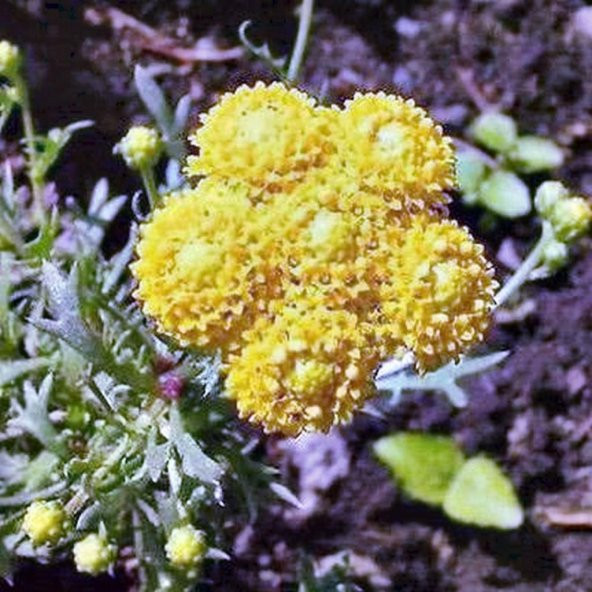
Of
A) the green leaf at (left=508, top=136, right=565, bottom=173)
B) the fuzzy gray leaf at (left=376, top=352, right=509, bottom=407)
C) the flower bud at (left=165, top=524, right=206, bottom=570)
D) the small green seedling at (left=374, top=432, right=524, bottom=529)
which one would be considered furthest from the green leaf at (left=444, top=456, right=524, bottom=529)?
the flower bud at (left=165, top=524, right=206, bottom=570)

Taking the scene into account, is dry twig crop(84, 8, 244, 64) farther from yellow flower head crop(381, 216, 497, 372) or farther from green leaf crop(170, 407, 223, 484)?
yellow flower head crop(381, 216, 497, 372)

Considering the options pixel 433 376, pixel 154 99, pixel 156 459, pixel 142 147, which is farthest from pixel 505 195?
pixel 156 459

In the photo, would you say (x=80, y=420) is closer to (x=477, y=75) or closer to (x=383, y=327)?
(x=383, y=327)

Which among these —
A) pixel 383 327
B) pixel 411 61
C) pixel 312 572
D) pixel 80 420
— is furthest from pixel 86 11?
pixel 383 327

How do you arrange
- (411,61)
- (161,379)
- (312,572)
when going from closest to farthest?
(161,379)
(312,572)
(411,61)

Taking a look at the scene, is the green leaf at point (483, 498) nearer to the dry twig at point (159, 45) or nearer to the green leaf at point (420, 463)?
the green leaf at point (420, 463)

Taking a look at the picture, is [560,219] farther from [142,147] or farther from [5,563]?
[5,563]
